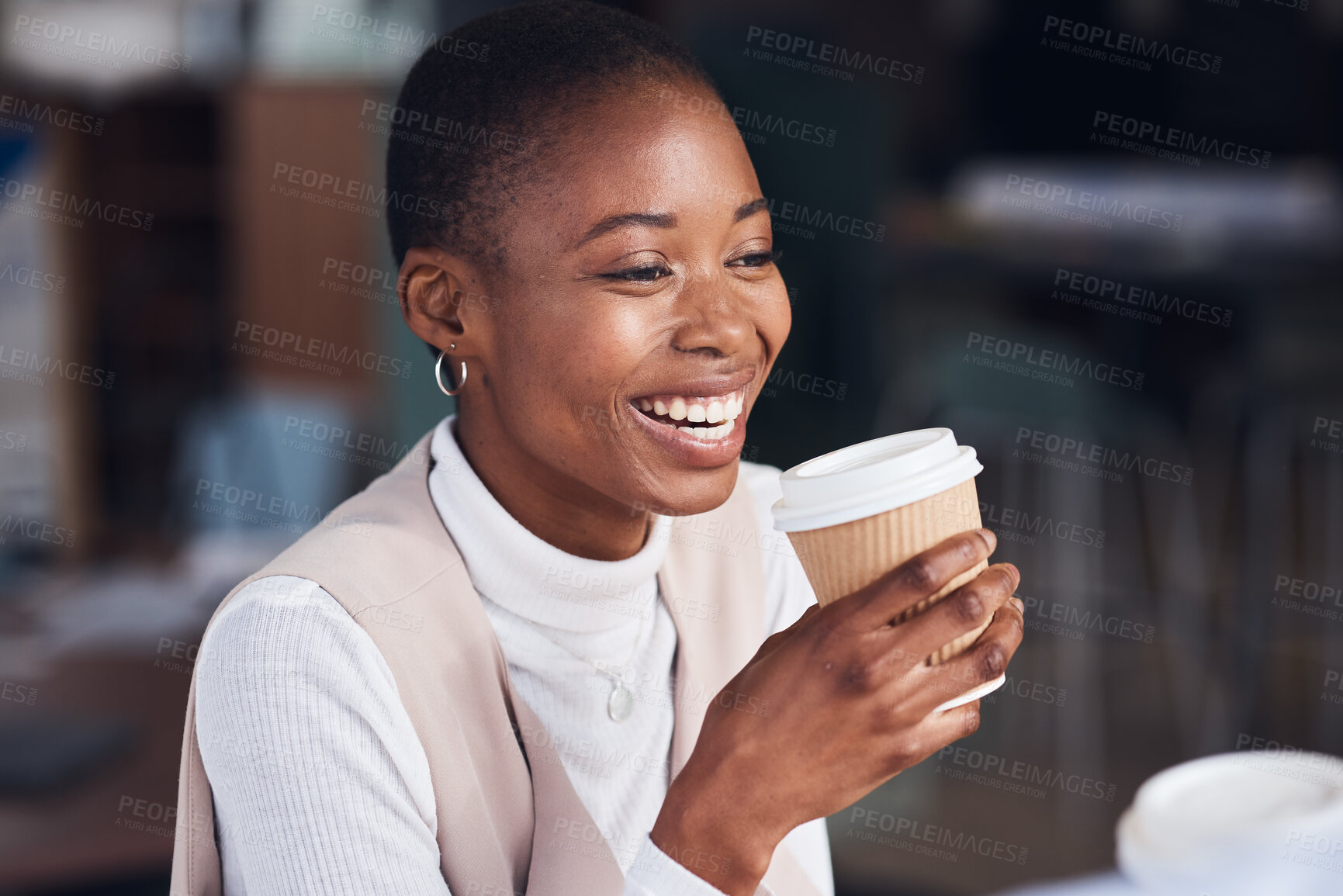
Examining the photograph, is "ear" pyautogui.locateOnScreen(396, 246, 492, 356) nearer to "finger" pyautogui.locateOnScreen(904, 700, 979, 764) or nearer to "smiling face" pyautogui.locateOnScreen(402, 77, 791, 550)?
"smiling face" pyautogui.locateOnScreen(402, 77, 791, 550)

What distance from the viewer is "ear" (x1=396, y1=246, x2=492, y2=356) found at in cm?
107

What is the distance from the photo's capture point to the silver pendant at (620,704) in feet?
3.85

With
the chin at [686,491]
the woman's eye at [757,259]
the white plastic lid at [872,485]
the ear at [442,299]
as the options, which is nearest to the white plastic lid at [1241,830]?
the white plastic lid at [872,485]

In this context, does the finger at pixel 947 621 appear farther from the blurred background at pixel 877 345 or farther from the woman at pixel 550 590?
the blurred background at pixel 877 345

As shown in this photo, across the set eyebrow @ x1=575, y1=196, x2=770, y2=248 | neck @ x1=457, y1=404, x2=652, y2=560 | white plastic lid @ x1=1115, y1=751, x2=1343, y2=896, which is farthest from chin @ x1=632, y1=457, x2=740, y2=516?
white plastic lid @ x1=1115, y1=751, x2=1343, y2=896

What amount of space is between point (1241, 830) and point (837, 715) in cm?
33

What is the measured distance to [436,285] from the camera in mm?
1097

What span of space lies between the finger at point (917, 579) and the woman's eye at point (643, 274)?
32cm

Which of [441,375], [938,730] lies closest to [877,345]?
[441,375]

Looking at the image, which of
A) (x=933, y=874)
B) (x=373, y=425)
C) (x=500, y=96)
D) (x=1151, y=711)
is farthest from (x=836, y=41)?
(x=500, y=96)

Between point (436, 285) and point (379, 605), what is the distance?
30 centimetres

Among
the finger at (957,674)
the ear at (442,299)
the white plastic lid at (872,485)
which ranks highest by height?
the ear at (442,299)

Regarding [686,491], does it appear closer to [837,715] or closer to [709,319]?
[709,319]

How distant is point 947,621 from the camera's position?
83 cm
